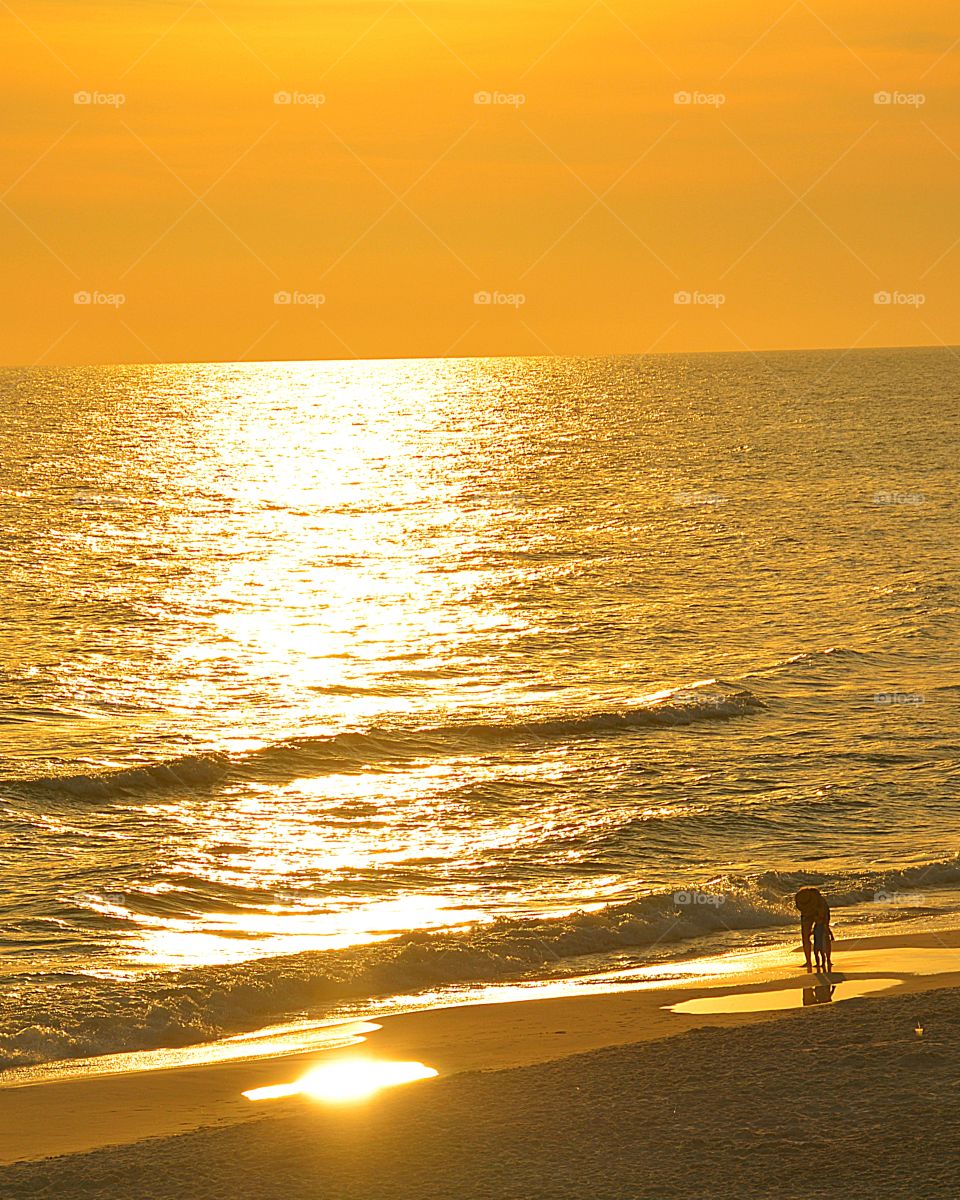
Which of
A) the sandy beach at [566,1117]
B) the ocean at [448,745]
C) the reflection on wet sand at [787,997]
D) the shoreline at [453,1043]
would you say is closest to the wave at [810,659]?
the ocean at [448,745]

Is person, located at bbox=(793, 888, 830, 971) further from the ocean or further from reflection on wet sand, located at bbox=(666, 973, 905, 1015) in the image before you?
the ocean

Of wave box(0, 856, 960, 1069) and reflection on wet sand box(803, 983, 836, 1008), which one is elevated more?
wave box(0, 856, 960, 1069)

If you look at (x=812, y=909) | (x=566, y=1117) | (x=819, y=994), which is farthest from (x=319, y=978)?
(x=566, y=1117)

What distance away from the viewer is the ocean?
69.8 ft

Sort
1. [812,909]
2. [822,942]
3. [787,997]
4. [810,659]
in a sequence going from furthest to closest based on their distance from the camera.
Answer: [810,659]
[822,942]
[812,909]
[787,997]

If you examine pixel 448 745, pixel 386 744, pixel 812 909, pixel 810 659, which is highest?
pixel 810 659

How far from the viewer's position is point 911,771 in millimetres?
31781

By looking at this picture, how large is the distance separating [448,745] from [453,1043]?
19.4 meters

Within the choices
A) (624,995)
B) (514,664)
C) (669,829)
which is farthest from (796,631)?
(624,995)

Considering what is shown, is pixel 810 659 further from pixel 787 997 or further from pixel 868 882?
pixel 787 997

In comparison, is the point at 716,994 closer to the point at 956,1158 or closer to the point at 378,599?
the point at 956,1158

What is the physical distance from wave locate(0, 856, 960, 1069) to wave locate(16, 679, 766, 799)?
37.7 feet

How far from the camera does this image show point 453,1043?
15.8 m

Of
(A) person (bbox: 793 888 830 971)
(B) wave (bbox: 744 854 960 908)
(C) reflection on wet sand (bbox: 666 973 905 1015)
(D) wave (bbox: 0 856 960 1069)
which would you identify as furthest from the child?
(B) wave (bbox: 744 854 960 908)
